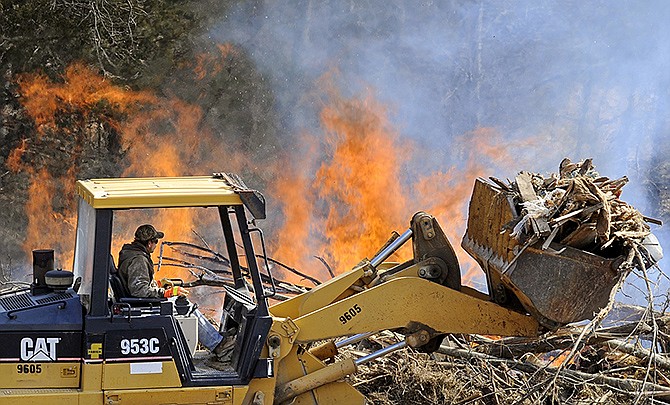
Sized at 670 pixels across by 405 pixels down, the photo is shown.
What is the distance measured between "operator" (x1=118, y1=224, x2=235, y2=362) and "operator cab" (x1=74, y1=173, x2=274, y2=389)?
75 mm

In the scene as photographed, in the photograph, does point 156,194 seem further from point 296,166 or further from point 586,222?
point 296,166

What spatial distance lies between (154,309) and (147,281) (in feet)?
0.92

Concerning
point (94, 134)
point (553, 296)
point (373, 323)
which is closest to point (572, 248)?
point (553, 296)

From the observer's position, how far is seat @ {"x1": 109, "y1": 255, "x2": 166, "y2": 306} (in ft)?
21.1

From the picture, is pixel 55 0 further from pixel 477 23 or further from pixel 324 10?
pixel 477 23

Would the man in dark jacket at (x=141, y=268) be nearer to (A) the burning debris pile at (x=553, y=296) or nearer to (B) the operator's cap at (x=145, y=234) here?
(B) the operator's cap at (x=145, y=234)

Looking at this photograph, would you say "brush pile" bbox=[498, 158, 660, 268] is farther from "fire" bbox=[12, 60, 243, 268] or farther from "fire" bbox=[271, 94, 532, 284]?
"fire" bbox=[12, 60, 243, 268]

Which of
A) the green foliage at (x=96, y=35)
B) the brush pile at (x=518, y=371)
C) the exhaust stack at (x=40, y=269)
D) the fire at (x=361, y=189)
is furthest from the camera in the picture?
the green foliage at (x=96, y=35)

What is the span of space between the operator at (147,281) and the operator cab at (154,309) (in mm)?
75

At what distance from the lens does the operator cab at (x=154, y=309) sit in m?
6.14

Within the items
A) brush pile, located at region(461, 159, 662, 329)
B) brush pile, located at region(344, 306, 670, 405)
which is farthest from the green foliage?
brush pile, located at region(461, 159, 662, 329)

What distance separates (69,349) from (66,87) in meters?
10.8

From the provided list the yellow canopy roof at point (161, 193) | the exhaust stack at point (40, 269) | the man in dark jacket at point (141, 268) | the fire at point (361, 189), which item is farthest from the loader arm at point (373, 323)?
the fire at point (361, 189)

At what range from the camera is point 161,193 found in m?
6.25
